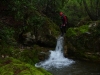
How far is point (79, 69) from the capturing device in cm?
1187

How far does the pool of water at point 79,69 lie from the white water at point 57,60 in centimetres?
60

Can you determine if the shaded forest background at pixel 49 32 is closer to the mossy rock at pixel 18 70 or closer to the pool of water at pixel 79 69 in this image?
the pool of water at pixel 79 69

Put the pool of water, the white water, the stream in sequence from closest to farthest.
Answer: the pool of water
the stream
the white water

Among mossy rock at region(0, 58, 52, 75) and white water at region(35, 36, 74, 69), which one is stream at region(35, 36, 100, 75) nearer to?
white water at region(35, 36, 74, 69)

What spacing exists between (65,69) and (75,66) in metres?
1.03

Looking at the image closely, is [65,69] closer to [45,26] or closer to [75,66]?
[75,66]

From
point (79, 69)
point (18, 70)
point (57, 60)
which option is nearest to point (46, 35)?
point (57, 60)

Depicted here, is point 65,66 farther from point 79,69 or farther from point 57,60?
point 57,60

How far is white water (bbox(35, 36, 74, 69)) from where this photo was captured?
12.9 meters

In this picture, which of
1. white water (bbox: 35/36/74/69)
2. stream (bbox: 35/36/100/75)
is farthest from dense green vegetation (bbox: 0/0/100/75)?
stream (bbox: 35/36/100/75)

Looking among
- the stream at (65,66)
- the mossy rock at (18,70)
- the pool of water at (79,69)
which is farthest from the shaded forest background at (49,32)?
the mossy rock at (18,70)

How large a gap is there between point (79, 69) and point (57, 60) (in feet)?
9.68

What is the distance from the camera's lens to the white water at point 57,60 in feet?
42.2

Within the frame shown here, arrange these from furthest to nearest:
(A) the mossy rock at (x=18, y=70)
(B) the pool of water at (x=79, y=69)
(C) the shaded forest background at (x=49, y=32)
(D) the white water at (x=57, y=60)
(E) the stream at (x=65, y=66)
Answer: (D) the white water at (x=57, y=60) → (C) the shaded forest background at (x=49, y=32) → (E) the stream at (x=65, y=66) → (B) the pool of water at (x=79, y=69) → (A) the mossy rock at (x=18, y=70)
